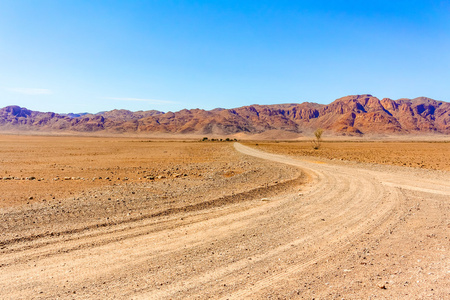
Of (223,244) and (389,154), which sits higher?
(389,154)

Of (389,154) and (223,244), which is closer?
(223,244)

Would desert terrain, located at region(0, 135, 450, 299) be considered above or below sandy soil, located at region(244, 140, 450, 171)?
below

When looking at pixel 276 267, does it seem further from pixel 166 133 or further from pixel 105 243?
pixel 166 133

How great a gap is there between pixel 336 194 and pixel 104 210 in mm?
9580

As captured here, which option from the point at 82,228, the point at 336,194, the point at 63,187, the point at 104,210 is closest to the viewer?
the point at 82,228

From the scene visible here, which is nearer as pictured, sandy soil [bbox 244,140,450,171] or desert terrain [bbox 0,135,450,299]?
desert terrain [bbox 0,135,450,299]

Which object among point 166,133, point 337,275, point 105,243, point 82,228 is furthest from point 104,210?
point 166,133

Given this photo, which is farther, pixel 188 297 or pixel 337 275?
pixel 337 275

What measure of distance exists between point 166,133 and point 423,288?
19031 centimetres

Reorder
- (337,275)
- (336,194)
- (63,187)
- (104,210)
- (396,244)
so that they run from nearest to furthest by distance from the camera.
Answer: (337,275) < (396,244) < (104,210) < (336,194) < (63,187)

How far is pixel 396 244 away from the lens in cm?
673

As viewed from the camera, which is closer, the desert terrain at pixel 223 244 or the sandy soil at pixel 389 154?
the desert terrain at pixel 223 244

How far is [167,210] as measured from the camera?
31.3 feet

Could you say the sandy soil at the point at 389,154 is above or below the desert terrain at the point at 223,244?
above
